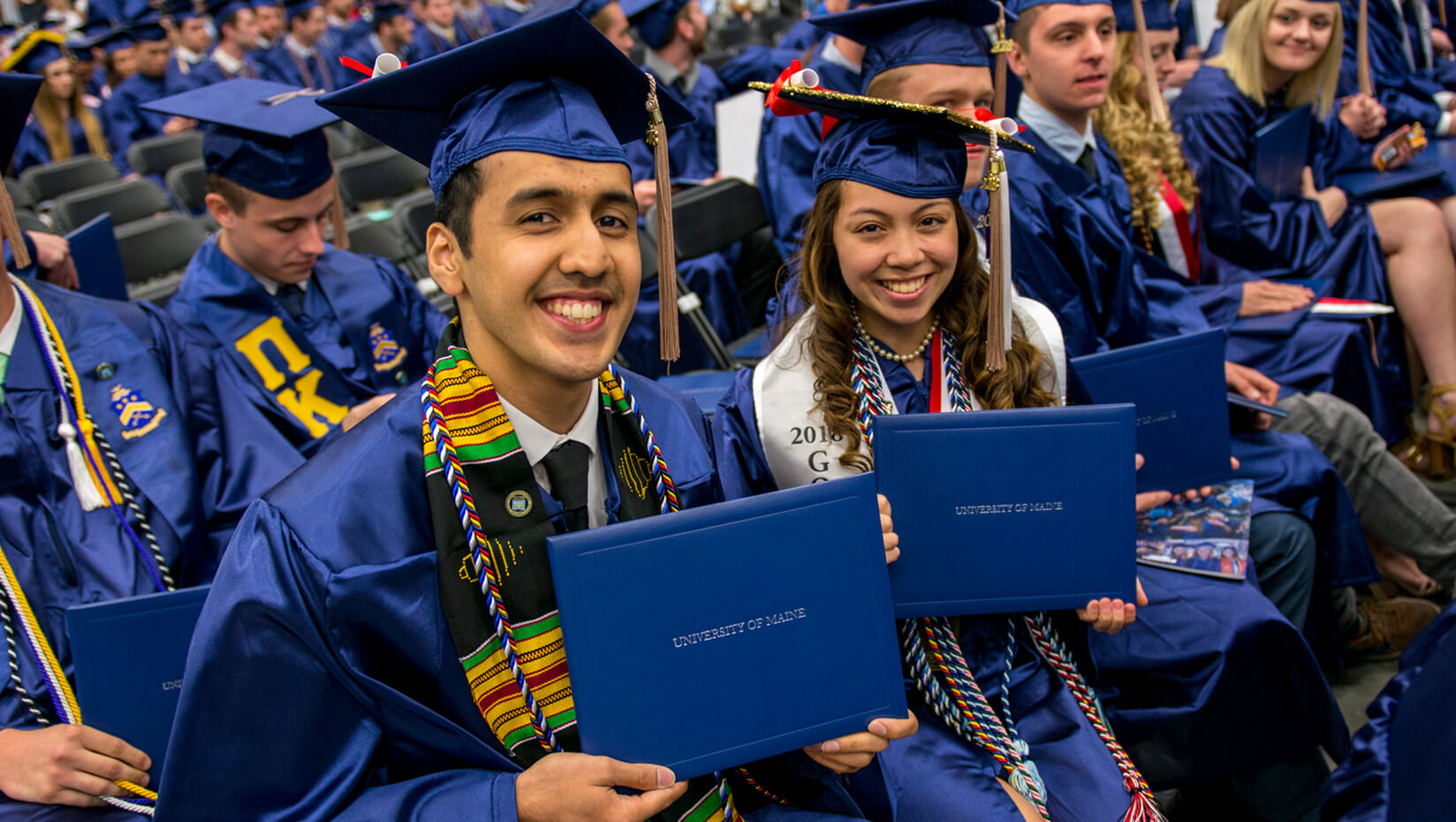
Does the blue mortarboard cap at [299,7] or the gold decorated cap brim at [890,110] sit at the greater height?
the blue mortarboard cap at [299,7]

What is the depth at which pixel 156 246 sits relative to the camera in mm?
3924

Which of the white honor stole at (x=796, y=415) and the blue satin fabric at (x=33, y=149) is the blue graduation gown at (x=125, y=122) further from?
the white honor stole at (x=796, y=415)

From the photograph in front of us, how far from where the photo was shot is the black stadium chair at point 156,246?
385 centimetres

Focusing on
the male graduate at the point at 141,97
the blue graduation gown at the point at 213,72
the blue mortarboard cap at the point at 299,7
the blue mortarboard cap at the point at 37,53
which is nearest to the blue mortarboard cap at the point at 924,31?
the blue mortarboard cap at the point at 37,53

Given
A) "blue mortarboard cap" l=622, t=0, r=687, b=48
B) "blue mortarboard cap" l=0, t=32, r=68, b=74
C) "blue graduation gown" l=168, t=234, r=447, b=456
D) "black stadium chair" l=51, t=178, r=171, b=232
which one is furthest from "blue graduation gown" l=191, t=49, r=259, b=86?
"blue graduation gown" l=168, t=234, r=447, b=456

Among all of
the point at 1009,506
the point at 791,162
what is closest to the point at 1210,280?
the point at 791,162

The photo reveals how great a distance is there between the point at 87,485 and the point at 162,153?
5732 millimetres

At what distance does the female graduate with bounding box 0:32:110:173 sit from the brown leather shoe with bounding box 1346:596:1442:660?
7748 mm

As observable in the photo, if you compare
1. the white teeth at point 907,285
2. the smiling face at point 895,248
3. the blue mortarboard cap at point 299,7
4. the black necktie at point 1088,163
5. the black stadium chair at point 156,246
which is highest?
the blue mortarboard cap at point 299,7

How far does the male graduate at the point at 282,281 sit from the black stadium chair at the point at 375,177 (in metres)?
2.90

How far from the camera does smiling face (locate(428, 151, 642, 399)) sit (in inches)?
46.7

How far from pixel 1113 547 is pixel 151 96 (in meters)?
9.32

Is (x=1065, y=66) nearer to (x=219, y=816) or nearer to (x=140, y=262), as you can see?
(x=219, y=816)

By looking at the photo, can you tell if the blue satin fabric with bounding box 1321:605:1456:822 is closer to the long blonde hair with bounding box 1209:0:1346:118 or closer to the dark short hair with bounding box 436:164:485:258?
the dark short hair with bounding box 436:164:485:258
